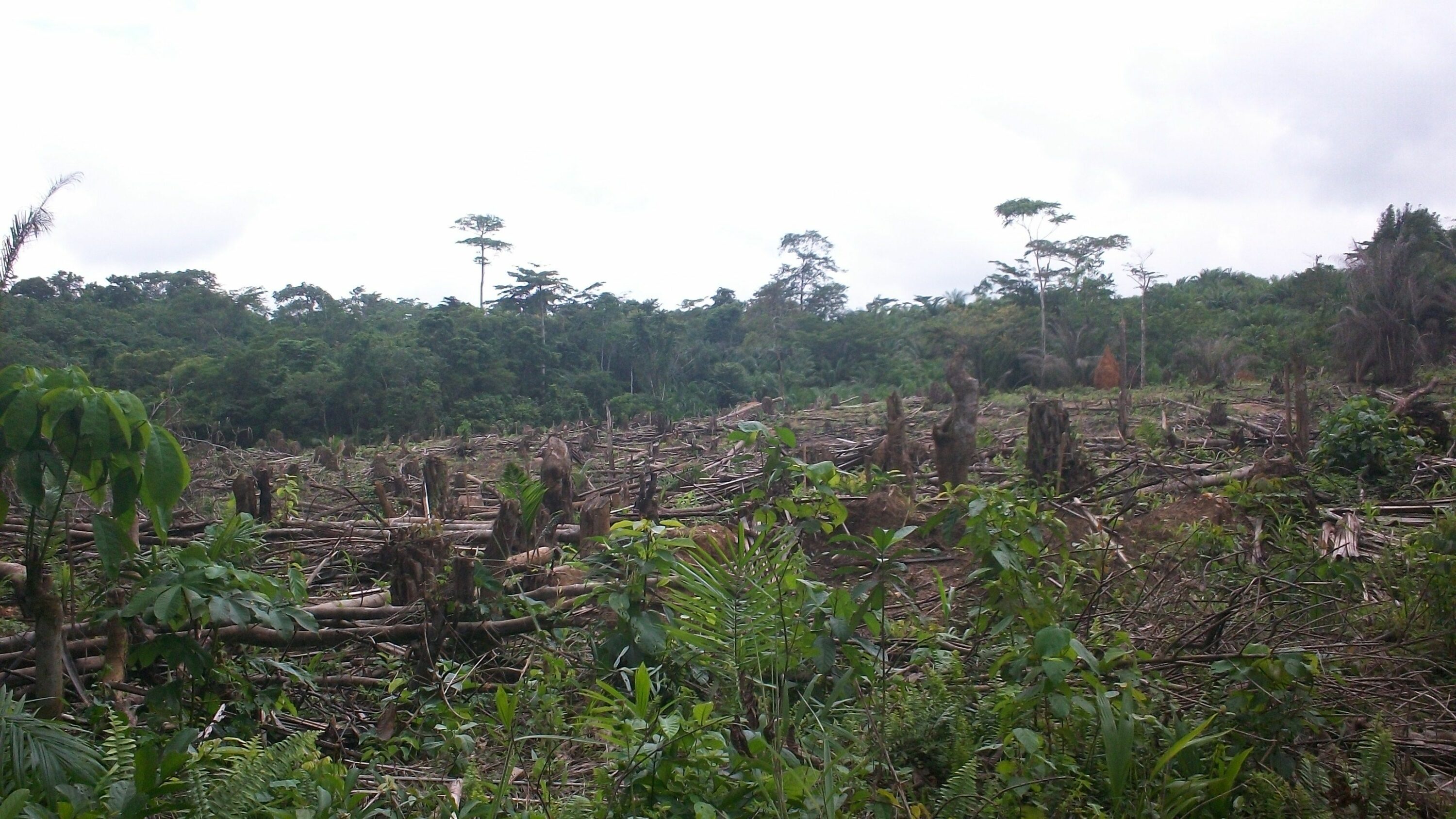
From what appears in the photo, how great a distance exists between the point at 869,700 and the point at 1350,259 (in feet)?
61.1

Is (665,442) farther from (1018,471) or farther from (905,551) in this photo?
(905,551)

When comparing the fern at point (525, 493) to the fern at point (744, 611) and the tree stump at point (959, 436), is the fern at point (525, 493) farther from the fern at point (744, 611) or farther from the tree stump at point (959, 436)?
the tree stump at point (959, 436)

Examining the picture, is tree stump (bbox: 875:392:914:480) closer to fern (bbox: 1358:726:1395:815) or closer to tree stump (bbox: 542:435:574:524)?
tree stump (bbox: 542:435:574:524)

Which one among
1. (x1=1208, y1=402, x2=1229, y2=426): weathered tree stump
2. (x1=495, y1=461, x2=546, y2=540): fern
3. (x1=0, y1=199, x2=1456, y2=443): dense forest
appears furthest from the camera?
(x1=0, y1=199, x2=1456, y2=443): dense forest

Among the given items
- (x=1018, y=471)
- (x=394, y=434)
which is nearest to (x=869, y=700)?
(x=1018, y=471)

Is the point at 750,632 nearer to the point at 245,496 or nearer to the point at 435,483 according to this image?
the point at 245,496

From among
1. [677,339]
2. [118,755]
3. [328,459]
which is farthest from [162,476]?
[677,339]

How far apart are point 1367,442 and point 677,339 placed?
26.1 m

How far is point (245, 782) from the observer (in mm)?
2029

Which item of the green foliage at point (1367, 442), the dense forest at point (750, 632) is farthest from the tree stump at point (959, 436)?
the green foliage at point (1367, 442)

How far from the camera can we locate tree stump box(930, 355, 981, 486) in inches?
274

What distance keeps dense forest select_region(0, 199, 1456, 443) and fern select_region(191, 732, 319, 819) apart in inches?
606

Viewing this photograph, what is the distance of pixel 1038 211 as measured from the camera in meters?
31.0

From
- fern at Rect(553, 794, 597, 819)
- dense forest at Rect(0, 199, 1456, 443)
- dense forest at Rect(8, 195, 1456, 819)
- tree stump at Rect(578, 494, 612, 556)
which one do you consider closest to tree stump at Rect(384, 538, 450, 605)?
dense forest at Rect(8, 195, 1456, 819)
